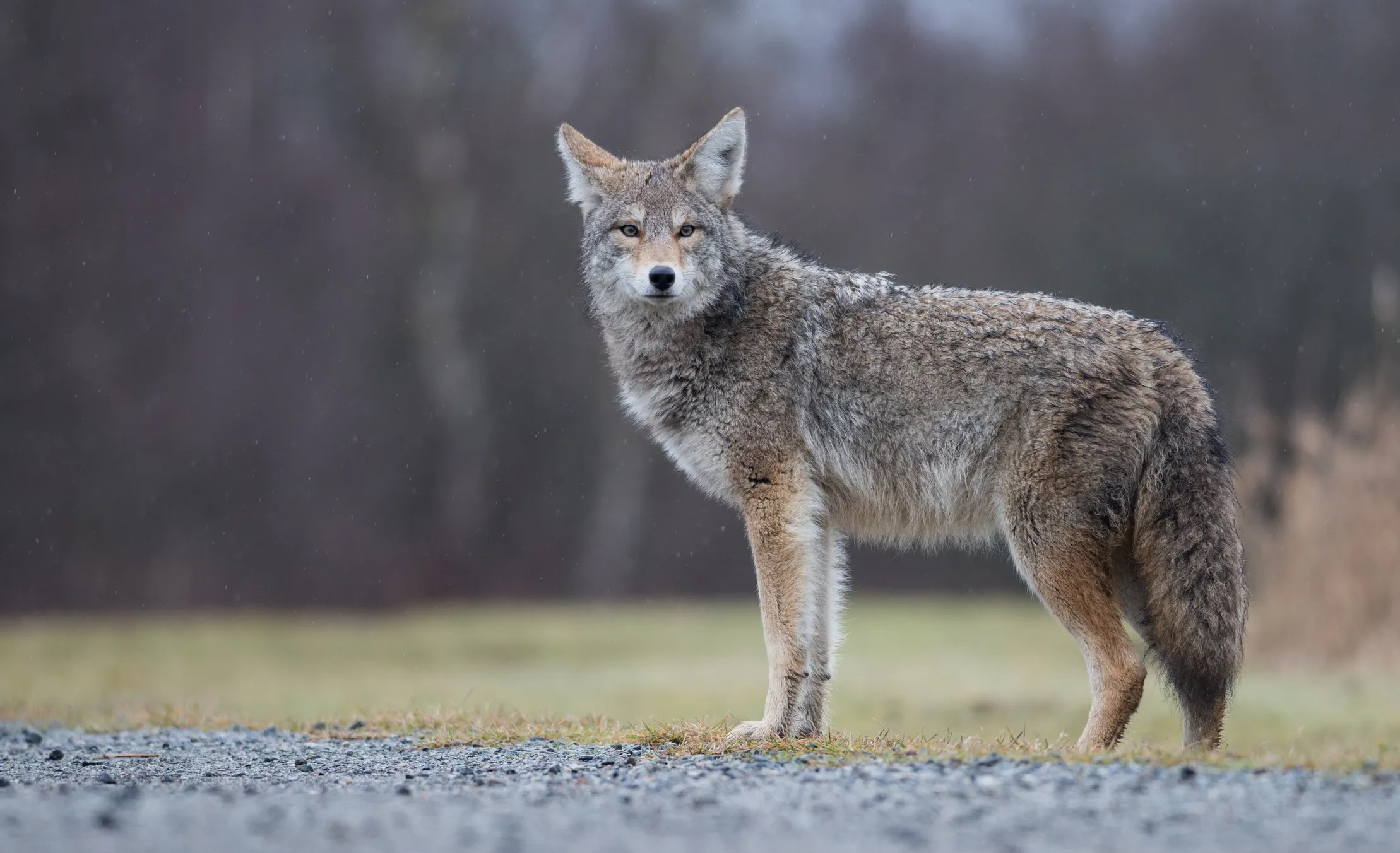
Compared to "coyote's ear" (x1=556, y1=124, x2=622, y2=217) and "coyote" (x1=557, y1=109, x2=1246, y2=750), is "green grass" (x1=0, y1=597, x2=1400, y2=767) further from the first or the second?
"coyote's ear" (x1=556, y1=124, x2=622, y2=217)

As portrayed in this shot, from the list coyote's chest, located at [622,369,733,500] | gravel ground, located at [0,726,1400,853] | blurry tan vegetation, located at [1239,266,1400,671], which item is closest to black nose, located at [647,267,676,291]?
coyote's chest, located at [622,369,733,500]

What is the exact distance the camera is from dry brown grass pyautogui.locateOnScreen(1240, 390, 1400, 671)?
1085 centimetres

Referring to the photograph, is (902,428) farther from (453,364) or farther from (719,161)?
(453,364)

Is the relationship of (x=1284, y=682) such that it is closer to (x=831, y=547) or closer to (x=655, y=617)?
(x=831, y=547)

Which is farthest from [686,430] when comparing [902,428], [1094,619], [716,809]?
[716,809]

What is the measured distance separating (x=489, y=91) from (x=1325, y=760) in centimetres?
1811

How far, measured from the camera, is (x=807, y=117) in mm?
20562

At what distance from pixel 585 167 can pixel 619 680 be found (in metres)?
7.09

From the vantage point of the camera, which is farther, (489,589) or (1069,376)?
(489,589)

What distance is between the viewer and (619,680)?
41.0 ft

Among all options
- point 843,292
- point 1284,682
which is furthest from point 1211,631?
point 1284,682

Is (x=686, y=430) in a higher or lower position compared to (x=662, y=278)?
lower

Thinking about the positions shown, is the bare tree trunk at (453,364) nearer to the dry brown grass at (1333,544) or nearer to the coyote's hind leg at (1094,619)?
the dry brown grass at (1333,544)

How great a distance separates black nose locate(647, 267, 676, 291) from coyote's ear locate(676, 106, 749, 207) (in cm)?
64
